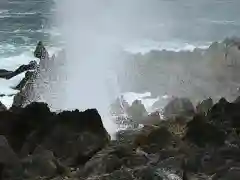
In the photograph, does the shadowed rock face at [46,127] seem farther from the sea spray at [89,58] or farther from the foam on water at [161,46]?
the foam on water at [161,46]

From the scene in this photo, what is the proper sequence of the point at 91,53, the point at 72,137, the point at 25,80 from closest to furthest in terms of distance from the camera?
the point at 72,137, the point at 25,80, the point at 91,53

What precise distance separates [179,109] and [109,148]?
453 centimetres

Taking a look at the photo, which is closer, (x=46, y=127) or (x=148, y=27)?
(x=46, y=127)

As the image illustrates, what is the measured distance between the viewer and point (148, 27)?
111 feet

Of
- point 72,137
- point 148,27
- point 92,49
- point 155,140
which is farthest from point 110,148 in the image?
point 148,27

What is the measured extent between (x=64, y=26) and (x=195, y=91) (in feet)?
32.0

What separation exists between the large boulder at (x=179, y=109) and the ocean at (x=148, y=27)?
199 inches

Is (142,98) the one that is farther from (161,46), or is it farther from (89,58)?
(161,46)

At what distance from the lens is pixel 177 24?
35375mm

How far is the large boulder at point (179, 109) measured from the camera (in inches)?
579

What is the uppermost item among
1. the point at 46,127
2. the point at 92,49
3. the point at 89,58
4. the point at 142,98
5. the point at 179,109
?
the point at 92,49

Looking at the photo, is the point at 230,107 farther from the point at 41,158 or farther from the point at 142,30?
the point at 142,30

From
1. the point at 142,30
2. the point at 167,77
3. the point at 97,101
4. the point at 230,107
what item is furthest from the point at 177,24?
the point at 230,107

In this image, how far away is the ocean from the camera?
2706 cm
